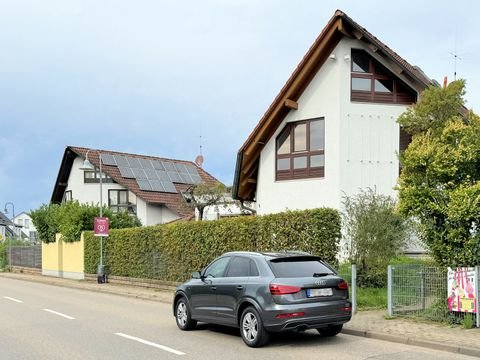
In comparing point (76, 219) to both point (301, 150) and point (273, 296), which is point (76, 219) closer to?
point (301, 150)

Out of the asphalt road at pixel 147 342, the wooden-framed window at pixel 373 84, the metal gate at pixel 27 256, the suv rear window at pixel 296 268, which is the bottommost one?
the metal gate at pixel 27 256

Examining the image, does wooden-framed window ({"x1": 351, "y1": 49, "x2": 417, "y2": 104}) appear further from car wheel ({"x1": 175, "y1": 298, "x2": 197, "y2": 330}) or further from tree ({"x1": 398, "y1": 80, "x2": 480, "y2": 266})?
car wheel ({"x1": 175, "y1": 298, "x2": 197, "y2": 330})

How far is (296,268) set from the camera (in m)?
10.1

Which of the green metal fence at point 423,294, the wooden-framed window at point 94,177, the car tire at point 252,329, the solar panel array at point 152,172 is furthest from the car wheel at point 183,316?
the wooden-framed window at point 94,177

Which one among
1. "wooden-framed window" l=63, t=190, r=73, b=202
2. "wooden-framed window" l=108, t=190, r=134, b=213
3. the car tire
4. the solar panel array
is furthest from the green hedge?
"wooden-framed window" l=63, t=190, r=73, b=202

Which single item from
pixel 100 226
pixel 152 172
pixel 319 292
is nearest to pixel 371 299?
pixel 319 292

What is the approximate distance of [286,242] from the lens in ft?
52.8

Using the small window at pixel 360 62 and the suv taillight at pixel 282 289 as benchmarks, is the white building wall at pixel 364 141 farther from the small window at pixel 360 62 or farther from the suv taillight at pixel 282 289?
the suv taillight at pixel 282 289

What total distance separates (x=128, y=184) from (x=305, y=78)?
25083 millimetres

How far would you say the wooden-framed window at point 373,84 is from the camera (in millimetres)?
23141

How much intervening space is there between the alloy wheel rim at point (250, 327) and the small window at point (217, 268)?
1290 mm

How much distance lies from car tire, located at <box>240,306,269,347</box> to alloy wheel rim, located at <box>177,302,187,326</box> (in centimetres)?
213

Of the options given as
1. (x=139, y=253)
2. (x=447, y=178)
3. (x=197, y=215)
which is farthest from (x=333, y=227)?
(x=197, y=215)

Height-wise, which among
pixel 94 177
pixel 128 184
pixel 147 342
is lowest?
pixel 147 342
